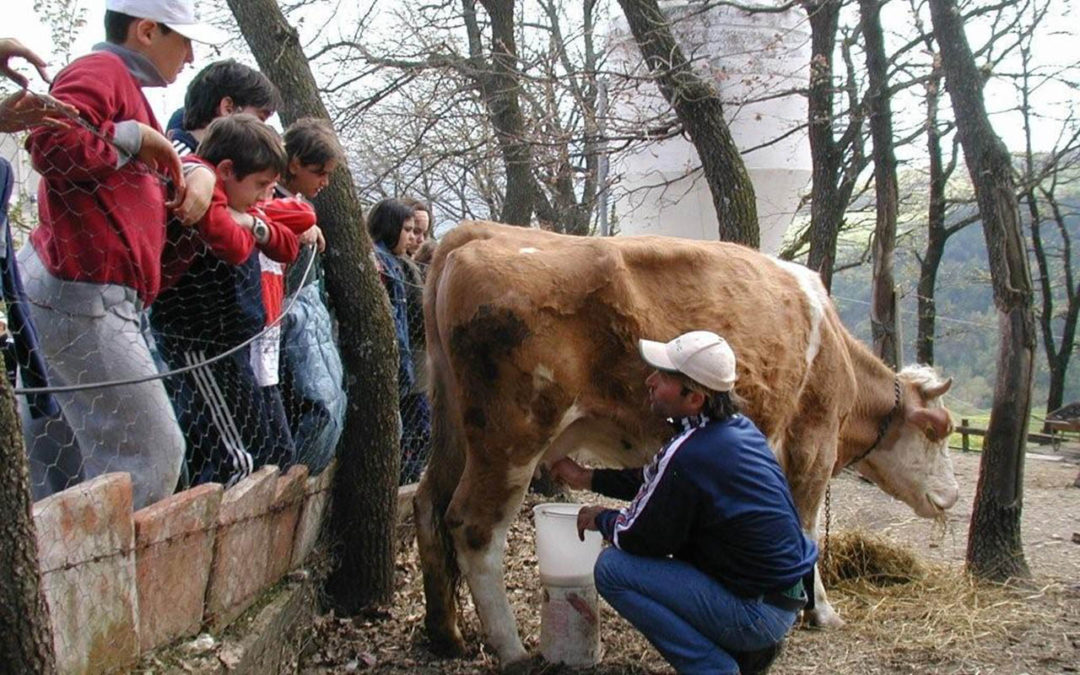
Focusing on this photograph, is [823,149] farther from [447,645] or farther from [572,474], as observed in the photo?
[447,645]

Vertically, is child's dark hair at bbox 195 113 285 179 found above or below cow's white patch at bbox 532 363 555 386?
above

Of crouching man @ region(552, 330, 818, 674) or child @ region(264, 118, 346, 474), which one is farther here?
child @ region(264, 118, 346, 474)

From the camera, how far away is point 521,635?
16.9ft

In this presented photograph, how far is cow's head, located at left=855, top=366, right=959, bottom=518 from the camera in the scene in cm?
648

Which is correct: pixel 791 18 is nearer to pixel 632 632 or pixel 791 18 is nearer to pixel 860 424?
pixel 860 424

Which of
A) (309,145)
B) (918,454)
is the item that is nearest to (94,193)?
(309,145)

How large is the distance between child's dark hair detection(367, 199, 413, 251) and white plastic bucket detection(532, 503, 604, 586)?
245 cm

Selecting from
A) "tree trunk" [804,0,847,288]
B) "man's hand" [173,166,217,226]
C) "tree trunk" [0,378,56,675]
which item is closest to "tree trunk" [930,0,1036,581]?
"man's hand" [173,166,217,226]

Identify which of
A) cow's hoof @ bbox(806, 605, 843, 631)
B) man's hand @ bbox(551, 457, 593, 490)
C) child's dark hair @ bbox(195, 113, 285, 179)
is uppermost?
child's dark hair @ bbox(195, 113, 285, 179)

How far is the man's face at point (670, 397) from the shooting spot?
3.99 meters

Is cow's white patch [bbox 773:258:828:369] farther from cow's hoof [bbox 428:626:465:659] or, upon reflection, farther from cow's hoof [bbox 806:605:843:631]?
cow's hoof [bbox 428:626:465:659]

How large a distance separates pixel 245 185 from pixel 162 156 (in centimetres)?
67

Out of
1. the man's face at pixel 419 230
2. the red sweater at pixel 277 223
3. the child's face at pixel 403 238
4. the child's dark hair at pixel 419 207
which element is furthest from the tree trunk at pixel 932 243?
the red sweater at pixel 277 223

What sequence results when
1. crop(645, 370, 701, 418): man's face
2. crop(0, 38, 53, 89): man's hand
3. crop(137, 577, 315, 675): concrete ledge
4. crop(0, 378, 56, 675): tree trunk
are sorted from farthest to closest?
1. crop(645, 370, 701, 418): man's face
2. crop(137, 577, 315, 675): concrete ledge
3. crop(0, 38, 53, 89): man's hand
4. crop(0, 378, 56, 675): tree trunk
